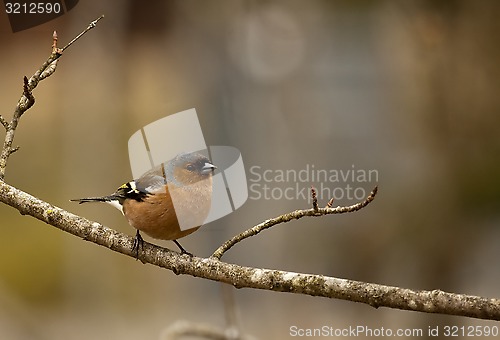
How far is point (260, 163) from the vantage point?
223 centimetres

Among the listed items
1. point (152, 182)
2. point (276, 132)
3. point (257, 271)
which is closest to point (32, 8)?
point (276, 132)

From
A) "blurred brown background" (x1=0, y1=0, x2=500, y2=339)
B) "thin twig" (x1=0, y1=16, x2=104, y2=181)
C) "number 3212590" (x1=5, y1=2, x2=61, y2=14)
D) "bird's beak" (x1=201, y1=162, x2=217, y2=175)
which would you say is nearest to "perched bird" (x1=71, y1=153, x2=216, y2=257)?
"bird's beak" (x1=201, y1=162, x2=217, y2=175)

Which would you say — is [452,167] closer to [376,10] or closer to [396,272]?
[396,272]

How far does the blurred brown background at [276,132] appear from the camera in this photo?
2.34m

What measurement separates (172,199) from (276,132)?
1329 mm

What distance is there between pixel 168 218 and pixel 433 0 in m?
1.68

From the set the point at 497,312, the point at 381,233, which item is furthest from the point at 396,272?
the point at 497,312

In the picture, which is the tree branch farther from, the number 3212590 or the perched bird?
the number 3212590

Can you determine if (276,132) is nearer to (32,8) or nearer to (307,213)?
(32,8)

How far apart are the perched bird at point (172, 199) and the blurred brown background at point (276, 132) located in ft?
3.06

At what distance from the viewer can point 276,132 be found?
2.52 meters

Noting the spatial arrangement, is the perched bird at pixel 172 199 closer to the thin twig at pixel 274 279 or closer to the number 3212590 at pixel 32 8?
the thin twig at pixel 274 279

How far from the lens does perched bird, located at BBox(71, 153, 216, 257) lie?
3.93ft

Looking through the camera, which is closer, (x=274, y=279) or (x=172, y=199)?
(x=274, y=279)
